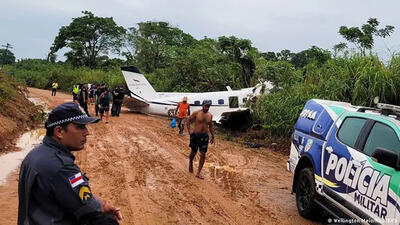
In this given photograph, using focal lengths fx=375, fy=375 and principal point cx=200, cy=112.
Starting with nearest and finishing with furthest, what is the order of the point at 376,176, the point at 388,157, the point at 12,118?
the point at 388,157
the point at 376,176
the point at 12,118

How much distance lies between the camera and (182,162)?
10516mm

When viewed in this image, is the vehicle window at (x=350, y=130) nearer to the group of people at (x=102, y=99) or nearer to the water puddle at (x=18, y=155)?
the water puddle at (x=18, y=155)

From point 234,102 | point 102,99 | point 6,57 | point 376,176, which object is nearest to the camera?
point 376,176

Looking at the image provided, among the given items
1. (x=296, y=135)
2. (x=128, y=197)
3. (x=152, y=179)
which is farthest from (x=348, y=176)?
(x=152, y=179)

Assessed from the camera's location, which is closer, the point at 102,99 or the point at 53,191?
the point at 53,191

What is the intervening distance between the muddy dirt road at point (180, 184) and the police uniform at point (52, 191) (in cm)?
380

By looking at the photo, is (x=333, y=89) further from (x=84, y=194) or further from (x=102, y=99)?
(x=84, y=194)

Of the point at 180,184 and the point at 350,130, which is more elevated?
the point at 350,130

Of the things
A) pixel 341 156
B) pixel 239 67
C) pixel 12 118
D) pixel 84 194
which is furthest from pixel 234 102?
pixel 84 194

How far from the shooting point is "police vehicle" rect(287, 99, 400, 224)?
13.8 ft

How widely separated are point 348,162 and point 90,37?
56.0 meters

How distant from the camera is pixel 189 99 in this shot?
64.7 ft

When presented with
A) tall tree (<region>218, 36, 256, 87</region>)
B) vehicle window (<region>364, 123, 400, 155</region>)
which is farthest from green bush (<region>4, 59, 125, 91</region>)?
vehicle window (<region>364, 123, 400, 155</region>)

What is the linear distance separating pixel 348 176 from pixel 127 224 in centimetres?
332
